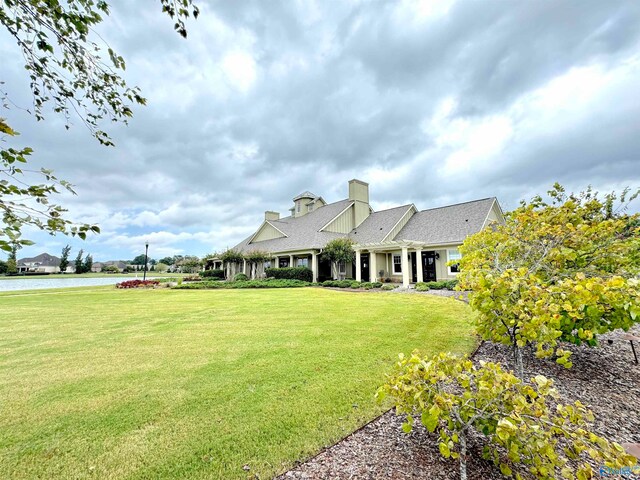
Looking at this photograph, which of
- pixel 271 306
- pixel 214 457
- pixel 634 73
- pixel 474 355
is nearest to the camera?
pixel 214 457

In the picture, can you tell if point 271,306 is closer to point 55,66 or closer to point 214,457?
point 214,457

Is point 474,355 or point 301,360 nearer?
point 301,360

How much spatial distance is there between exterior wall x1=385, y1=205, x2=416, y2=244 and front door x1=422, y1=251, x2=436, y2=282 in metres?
2.93

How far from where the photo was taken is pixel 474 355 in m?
5.38

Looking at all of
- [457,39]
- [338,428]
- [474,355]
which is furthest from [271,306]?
[457,39]

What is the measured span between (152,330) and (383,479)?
713 centimetres

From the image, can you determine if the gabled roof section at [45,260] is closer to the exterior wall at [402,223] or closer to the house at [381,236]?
the house at [381,236]

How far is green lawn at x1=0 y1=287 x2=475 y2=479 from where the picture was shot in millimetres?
2641

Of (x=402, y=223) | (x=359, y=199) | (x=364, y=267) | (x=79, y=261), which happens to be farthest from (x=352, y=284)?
(x=79, y=261)

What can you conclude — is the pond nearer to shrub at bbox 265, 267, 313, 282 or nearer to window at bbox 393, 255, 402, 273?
shrub at bbox 265, 267, 313, 282

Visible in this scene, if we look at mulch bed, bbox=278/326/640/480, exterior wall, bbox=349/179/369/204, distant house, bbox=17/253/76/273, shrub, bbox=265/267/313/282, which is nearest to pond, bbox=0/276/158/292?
shrub, bbox=265/267/313/282

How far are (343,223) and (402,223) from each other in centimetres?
548

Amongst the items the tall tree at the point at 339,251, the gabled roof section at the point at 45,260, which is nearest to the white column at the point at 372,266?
the tall tree at the point at 339,251

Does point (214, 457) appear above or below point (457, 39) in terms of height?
below
